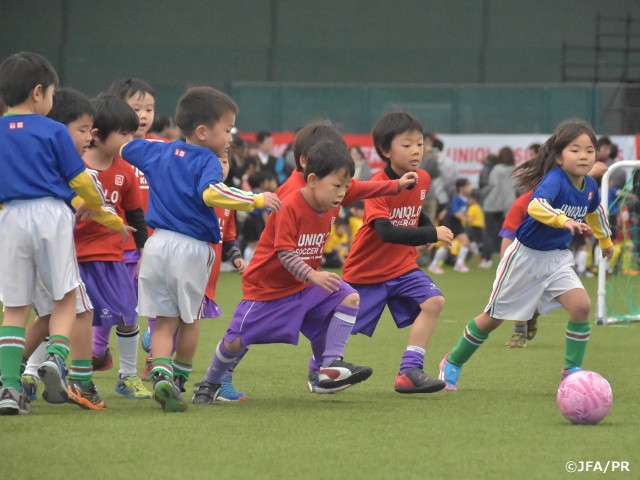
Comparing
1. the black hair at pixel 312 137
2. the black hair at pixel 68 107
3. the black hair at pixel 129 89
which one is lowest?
the black hair at pixel 312 137

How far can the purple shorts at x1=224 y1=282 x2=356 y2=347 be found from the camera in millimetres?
6020

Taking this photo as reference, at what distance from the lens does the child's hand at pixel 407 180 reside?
6.24 m

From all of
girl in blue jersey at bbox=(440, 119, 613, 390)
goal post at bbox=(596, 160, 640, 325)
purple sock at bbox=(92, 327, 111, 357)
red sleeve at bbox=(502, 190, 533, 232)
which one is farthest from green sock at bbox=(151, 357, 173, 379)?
goal post at bbox=(596, 160, 640, 325)

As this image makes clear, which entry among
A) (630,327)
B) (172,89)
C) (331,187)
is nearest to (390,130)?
(331,187)

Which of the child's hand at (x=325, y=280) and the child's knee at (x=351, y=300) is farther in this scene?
the child's knee at (x=351, y=300)

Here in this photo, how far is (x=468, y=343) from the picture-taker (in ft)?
22.4

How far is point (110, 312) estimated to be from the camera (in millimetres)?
6547

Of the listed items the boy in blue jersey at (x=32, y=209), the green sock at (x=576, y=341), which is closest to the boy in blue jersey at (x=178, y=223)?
the boy in blue jersey at (x=32, y=209)

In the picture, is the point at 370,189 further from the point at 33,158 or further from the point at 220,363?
the point at 33,158

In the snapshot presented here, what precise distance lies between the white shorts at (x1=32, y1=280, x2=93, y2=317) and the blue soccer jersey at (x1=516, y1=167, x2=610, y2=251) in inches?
99.3

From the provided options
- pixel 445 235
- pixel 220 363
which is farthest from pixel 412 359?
pixel 220 363

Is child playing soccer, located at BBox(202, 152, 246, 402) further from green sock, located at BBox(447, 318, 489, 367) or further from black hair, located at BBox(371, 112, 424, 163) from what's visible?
green sock, located at BBox(447, 318, 489, 367)

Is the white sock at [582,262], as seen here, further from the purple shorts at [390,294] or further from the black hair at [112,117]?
the black hair at [112,117]

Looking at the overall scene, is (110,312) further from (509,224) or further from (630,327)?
(630,327)
